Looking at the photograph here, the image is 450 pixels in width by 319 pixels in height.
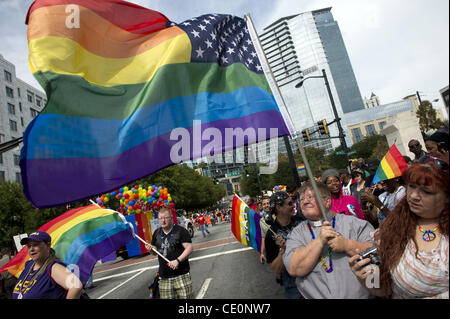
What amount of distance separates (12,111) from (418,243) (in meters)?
59.2

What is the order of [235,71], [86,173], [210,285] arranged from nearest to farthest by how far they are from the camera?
[86,173] < [235,71] < [210,285]

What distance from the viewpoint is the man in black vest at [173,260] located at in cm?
427

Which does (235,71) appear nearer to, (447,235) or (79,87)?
(79,87)

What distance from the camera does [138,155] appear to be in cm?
326

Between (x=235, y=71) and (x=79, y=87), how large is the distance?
1.89 m

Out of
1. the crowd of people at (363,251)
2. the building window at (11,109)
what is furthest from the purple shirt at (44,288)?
the building window at (11,109)

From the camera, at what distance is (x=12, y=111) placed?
4781cm

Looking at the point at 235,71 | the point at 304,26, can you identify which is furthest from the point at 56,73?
the point at 304,26

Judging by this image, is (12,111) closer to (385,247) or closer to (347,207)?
(347,207)

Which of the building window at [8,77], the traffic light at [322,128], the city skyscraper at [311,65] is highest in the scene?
the city skyscraper at [311,65]

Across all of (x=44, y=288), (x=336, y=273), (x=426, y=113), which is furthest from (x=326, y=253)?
(x=426, y=113)

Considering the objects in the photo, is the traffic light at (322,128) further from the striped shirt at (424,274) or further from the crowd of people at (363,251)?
the striped shirt at (424,274)

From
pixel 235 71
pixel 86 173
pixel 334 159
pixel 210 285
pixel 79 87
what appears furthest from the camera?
pixel 334 159
